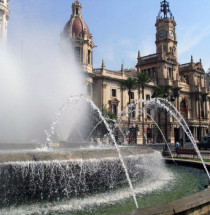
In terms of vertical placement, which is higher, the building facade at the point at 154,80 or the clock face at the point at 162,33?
the clock face at the point at 162,33

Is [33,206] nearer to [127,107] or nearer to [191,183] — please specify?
[191,183]

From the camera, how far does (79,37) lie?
4984cm

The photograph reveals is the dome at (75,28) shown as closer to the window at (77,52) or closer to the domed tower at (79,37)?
the domed tower at (79,37)

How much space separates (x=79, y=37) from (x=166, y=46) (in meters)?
30.4

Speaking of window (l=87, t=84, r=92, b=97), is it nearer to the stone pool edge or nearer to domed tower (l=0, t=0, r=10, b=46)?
domed tower (l=0, t=0, r=10, b=46)

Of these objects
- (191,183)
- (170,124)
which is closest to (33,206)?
(191,183)

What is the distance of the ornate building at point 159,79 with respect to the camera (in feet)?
168

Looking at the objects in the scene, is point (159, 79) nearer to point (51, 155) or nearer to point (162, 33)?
point (162, 33)

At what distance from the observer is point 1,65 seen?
24312 mm

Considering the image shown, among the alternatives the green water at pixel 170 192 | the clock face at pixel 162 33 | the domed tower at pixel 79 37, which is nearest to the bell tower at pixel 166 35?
the clock face at pixel 162 33

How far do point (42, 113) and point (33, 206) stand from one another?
22941 millimetres

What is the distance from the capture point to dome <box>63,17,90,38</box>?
50531mm

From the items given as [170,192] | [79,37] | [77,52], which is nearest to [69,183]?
[170,192]

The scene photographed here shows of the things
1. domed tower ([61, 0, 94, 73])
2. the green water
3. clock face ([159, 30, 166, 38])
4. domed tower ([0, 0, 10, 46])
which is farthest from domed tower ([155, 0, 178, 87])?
the green water
